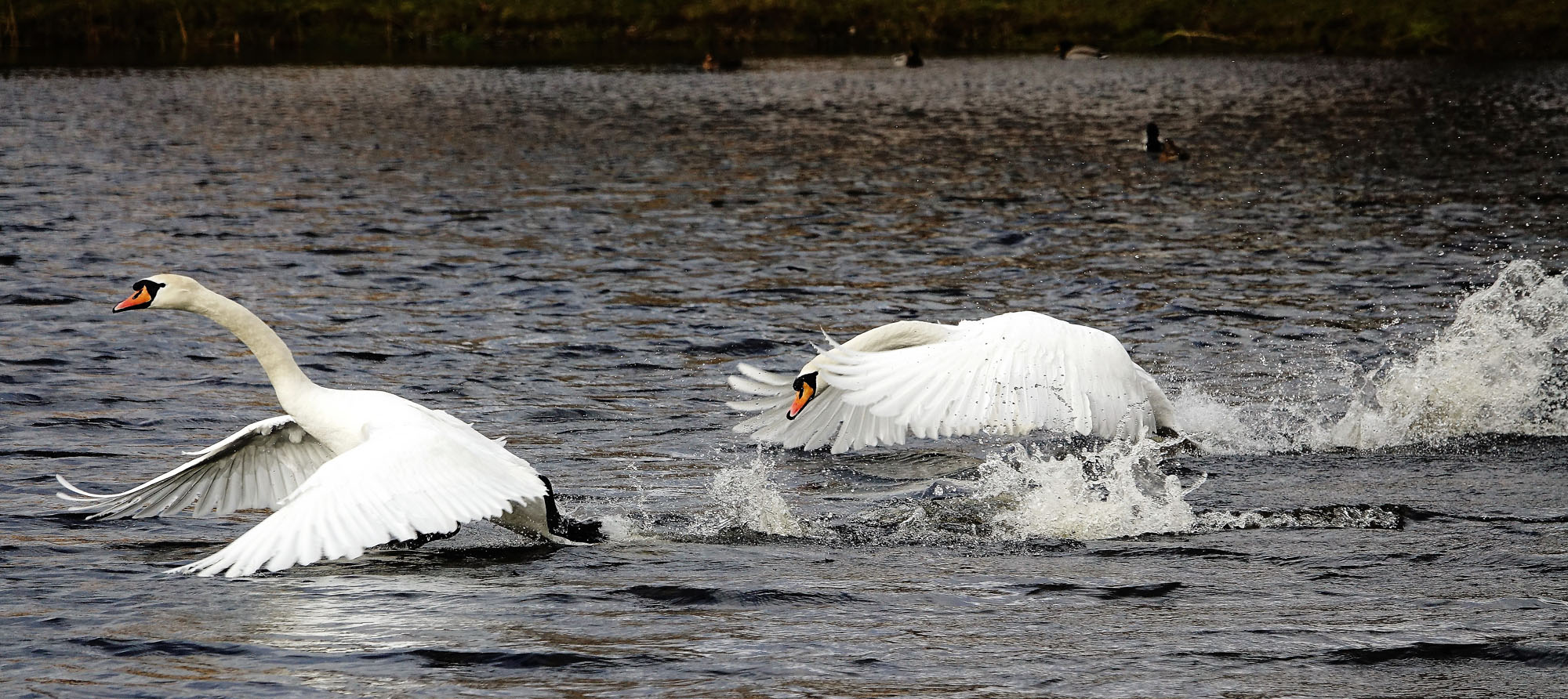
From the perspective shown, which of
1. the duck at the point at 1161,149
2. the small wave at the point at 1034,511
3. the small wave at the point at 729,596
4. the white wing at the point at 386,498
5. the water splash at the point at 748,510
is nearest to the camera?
the white wing at the point at 386,498

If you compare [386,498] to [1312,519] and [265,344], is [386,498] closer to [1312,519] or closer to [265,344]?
[265,344]

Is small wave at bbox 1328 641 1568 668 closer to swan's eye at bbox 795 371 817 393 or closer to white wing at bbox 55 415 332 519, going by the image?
swan's eye at bbox 795 371 817 393

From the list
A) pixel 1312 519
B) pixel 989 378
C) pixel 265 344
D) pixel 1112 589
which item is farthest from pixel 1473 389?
pixel 265 344

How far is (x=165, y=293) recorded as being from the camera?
7.87 metres

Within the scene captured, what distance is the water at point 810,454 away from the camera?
257 inches

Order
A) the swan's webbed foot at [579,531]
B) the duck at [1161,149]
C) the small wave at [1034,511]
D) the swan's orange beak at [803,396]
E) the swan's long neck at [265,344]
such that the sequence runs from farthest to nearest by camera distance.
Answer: the duck at [1161,149] < the swan's orange beak at [803,396] < the small wave at [1034,511] < the swan's webbed foot at [579,531] < the swan's long neck at [265,344]

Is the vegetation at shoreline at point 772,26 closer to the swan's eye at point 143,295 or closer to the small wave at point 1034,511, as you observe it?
the small wave at point 1034,511

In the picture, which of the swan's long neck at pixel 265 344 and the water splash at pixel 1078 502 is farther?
the water splash at pixel 1078 502

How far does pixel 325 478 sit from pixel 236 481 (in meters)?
2.09

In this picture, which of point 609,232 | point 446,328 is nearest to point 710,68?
point 609,232

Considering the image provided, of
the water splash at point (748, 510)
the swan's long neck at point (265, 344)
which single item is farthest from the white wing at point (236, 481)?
the water splash at point (748, 510)

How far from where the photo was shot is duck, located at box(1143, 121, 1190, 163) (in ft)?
96.1

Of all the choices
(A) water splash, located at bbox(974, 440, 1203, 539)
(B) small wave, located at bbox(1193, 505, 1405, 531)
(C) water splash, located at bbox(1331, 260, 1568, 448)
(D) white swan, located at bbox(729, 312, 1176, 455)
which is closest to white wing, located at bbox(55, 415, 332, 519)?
(D) white swan, located at bbox(729, 312, 1176, 455)

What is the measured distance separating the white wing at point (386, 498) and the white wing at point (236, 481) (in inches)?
49.7
